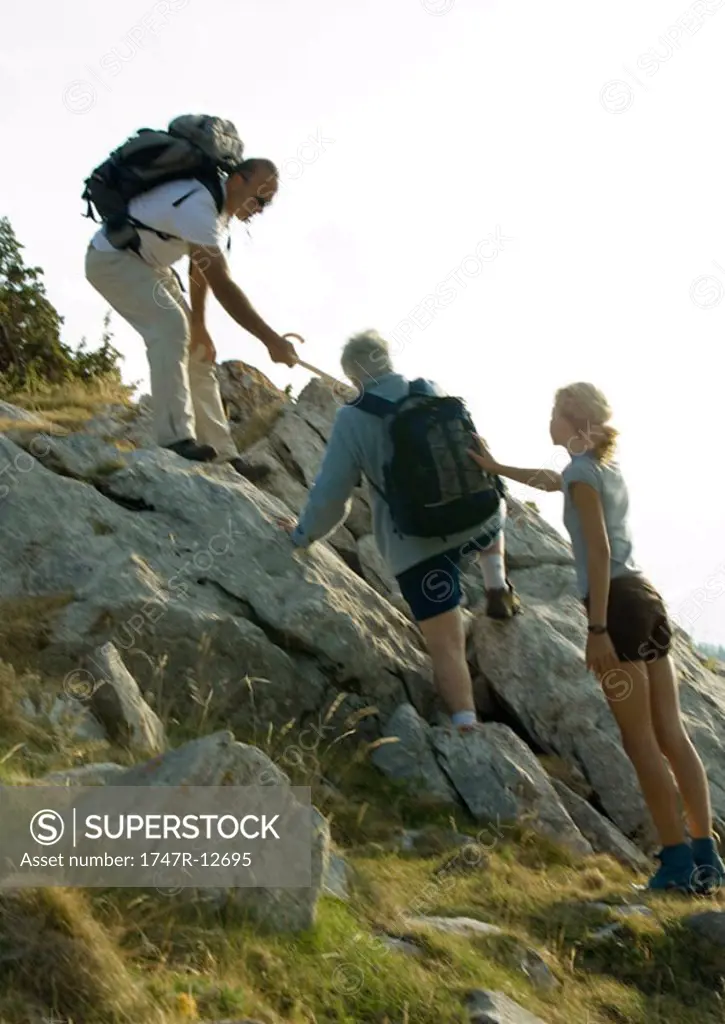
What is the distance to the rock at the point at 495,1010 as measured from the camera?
4480 millimetres

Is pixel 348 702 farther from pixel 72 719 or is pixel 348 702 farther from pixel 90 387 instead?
pixel 90 387

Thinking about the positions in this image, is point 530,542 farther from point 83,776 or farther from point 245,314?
point 83,776

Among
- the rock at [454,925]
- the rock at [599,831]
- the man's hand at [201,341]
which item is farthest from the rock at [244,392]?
the rock at [454,925]

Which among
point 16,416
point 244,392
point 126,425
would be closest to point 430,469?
point 16,416

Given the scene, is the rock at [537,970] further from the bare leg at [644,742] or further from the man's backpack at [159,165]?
the man's backpack at [159,165]

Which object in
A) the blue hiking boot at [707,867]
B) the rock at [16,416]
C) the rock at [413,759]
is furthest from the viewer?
the rock at [16,416]

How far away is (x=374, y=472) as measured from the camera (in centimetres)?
791

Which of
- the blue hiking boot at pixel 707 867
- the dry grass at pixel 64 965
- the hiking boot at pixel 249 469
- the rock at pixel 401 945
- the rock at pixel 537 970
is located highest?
the blue hiking boot at pixel 707 867

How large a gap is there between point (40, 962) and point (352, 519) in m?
6.95

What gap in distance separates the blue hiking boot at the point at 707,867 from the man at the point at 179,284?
176 inches

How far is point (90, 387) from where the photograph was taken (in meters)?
12.6

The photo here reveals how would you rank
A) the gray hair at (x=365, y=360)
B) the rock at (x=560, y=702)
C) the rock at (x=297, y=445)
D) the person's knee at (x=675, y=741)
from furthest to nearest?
the rock at (x=297, y=445) < the rock at (x=560, y=702) < the gray hair at (x=365, y=360) < the person's knee at (x=675, y=741)

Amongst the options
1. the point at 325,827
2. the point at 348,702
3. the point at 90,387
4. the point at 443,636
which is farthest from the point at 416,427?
the point at 90,387

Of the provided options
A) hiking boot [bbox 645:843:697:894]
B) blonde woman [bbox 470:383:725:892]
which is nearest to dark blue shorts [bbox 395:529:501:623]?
blonde woman [bbox 470:383:725:892]
